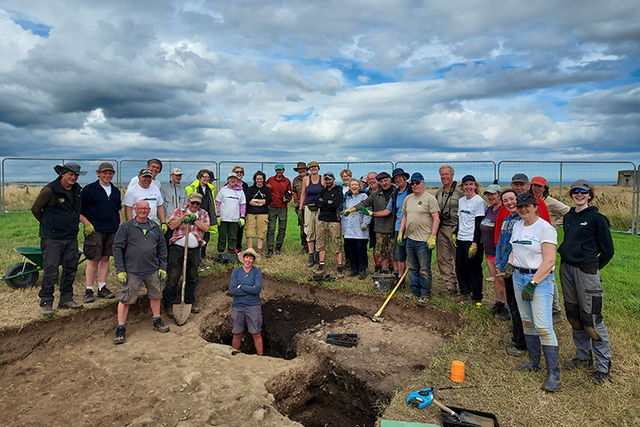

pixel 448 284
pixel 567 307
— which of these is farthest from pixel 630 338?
pixel 448 284

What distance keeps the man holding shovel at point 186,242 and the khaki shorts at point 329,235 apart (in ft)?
8.79

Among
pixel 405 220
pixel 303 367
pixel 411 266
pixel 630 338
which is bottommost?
pixel 303 367

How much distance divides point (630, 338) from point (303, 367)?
4577 millimetres

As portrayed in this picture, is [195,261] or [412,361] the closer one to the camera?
[412,361]

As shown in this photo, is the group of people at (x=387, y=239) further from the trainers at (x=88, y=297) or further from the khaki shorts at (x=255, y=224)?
the khaki shorts at (x=255, y=224)

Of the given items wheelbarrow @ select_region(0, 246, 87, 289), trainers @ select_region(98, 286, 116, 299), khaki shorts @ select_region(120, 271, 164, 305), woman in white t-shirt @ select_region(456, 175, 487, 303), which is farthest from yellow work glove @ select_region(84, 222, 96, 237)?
woman in white t-shirt @ select_region(456, 175, 487, 303)

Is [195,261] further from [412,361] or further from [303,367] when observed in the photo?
[412,361]

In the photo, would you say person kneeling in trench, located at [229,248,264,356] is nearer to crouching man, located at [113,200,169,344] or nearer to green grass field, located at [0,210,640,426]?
crouching man, located at [113,200,169,344]

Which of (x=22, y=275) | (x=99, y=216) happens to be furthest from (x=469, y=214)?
(x=22, y=275)

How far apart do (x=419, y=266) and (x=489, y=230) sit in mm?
1478

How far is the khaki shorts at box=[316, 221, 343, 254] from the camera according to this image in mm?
8508

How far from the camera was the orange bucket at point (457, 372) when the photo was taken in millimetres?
4684

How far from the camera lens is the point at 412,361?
5418mm

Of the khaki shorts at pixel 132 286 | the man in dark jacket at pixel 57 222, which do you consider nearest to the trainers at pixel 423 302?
the khaki shorts at pixel 132 286
